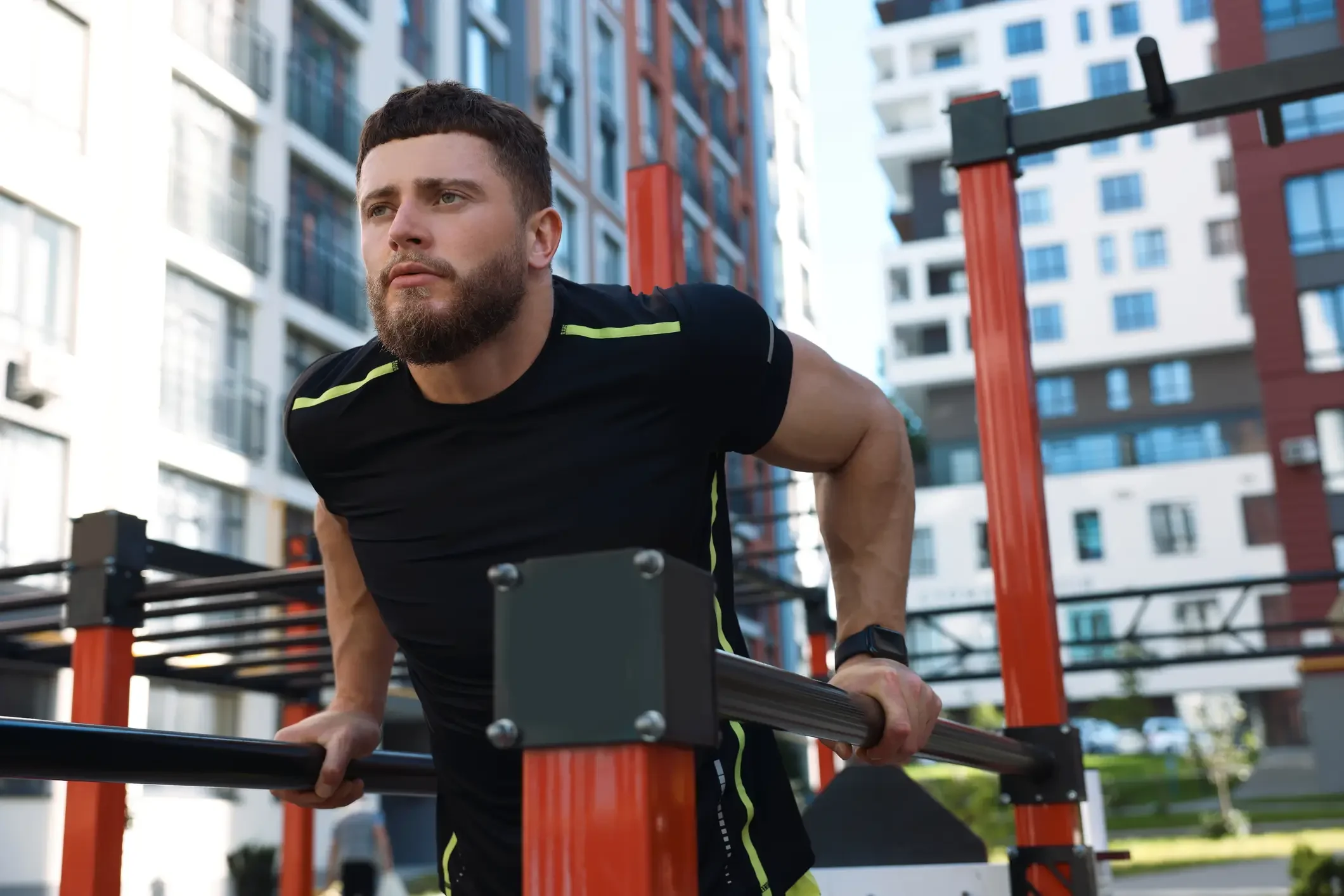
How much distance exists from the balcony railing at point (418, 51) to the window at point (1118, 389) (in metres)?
29.5

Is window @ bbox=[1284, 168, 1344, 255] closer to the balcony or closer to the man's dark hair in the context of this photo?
the balcony

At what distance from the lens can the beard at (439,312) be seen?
1.75 metres

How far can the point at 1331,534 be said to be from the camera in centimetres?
2827

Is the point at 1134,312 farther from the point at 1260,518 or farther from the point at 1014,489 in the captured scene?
the point at 1014,489

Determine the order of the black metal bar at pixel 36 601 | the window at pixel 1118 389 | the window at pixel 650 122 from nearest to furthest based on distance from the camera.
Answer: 1. the black metal bar at pixel 36 601
2. the window at pixel 650 122
3. the window at pixel 1118 389

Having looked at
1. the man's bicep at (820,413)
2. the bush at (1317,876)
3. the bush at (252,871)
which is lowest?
the bush at (1317,876)

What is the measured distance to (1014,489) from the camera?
3518mm

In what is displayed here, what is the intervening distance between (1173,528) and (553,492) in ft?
142

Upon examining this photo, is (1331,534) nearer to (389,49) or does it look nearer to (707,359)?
(389,49)

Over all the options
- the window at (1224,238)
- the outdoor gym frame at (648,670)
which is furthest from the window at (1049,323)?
the outdoor gym frame at (648,670)

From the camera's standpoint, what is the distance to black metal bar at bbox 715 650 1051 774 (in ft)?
3.61

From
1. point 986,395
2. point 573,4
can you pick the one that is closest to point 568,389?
point 986,395

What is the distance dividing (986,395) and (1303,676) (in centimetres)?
2505

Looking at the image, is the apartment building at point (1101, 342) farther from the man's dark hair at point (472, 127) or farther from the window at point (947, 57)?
the man's dark hair at point (472, 127)
